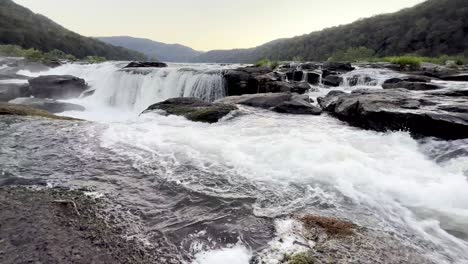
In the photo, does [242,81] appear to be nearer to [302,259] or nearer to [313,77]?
[313,77]

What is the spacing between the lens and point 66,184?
4.38 meters

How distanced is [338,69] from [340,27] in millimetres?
60554

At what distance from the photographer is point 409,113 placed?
8.24 meters

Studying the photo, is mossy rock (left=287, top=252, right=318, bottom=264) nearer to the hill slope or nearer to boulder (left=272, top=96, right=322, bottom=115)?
boulder (left=272, top=96, right=322, bottom=115)

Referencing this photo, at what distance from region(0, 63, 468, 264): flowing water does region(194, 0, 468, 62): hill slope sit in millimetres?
50013

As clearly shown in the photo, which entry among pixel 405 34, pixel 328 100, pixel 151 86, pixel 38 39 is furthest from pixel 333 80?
pixel 38 39

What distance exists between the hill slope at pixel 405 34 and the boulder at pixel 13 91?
175 feet

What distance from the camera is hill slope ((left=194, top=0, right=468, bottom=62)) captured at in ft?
162

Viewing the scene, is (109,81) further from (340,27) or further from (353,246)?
(340,27)

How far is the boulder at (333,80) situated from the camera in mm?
18797

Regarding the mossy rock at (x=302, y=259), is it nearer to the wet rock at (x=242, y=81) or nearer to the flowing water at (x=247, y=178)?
the flowing water at (x=247, y=178)

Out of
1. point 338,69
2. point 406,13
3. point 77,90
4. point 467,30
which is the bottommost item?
point 77,90

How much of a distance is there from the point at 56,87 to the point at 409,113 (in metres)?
20.5

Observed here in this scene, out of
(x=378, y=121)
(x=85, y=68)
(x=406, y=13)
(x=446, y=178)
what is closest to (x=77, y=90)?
(x=85, y=68)
